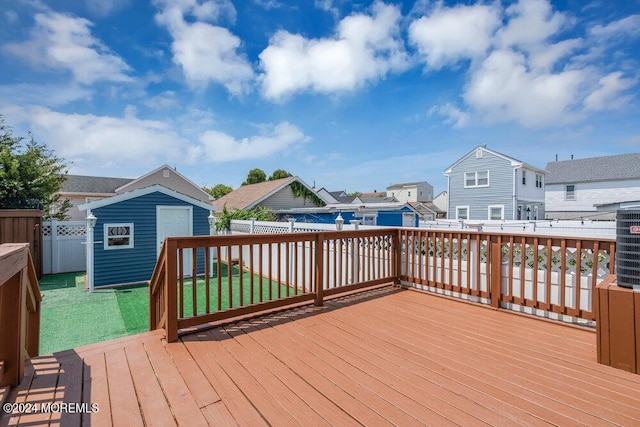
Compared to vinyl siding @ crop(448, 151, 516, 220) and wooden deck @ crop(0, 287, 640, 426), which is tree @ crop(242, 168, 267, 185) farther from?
wooden deck @ crop(0, 287, 640, 426)

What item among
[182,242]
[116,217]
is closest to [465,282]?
[182,242]

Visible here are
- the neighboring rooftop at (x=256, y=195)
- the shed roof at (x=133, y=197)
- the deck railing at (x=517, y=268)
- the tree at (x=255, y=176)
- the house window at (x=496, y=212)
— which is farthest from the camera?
the tree at (x=255, y=176)

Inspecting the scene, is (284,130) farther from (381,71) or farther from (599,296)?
(599,296)

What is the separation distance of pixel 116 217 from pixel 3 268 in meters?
6.70

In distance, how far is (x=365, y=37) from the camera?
7.24m

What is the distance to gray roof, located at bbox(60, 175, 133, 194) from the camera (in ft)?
55.5

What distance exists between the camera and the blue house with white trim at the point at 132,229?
7074 millimetres

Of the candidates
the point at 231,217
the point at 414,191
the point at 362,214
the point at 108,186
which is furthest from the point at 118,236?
the point at 414,191

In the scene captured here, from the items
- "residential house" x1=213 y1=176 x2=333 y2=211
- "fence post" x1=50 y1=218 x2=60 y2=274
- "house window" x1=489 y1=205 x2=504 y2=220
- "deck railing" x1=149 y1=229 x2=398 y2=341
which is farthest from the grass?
"house window" x1=489 y1=205 x2=504 y2=220

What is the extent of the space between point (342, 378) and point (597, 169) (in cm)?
2892

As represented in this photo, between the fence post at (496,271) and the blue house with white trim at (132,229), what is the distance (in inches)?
288

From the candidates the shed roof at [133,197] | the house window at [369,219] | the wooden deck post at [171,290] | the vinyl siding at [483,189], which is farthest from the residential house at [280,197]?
the wooden deck post at [171,290]

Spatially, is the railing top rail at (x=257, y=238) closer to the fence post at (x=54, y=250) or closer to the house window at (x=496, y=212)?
the fence post at (x=54, y=250)

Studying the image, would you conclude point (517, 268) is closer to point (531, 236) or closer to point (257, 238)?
point (531, 236)
